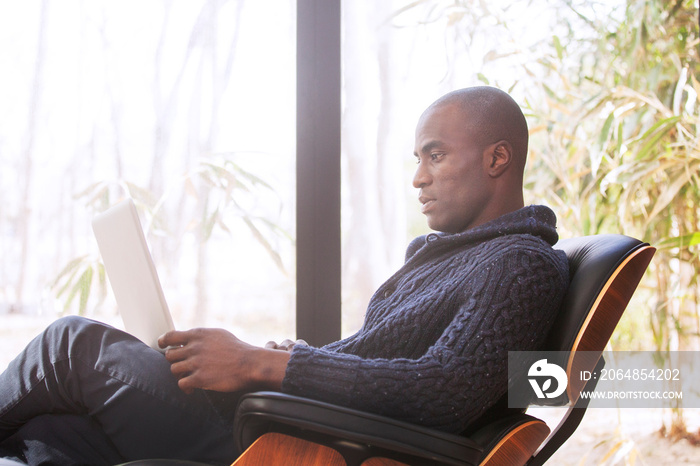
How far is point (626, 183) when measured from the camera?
232 centimetres

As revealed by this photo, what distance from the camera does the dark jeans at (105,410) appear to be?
113cm

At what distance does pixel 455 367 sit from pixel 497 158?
22.6 inches

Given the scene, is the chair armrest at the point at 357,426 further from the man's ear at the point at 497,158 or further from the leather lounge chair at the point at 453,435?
the man's ear at the point at 497,158

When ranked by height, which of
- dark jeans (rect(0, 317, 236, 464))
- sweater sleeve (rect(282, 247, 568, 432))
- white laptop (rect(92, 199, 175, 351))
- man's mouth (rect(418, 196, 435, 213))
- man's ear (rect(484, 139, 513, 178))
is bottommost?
dark jeans (rect(0, 317, 236, 464))

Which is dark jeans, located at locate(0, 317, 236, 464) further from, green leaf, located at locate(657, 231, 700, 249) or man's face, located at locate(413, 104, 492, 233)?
green leaf, located at locate(657, 231, 700, 249)

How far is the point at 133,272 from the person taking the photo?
3.74ft

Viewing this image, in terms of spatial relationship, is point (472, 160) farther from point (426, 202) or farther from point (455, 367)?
point (455, 367)

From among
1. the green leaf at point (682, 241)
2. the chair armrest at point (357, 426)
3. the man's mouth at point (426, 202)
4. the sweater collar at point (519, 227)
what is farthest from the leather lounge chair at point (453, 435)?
the green leaf at point (682, 241)

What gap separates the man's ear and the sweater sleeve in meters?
0.35

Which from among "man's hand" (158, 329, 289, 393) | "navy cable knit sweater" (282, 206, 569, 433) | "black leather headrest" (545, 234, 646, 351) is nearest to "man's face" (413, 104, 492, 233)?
"navy cable knit sweater" (282, 206, 569, 433)

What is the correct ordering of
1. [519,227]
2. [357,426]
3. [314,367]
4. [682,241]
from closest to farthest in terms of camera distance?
[357,426]
[314,367]
[519,227]
[682,241]

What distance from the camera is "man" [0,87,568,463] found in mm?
1048

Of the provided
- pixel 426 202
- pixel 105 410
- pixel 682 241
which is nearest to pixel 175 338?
pixel 105 410

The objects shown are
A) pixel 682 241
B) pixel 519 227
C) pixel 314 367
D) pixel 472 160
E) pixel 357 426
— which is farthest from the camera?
pixel 682 241
